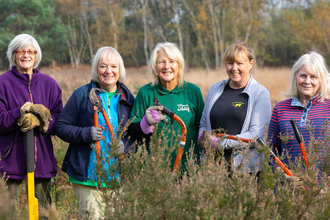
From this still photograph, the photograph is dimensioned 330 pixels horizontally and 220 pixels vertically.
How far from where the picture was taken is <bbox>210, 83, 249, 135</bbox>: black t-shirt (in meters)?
3.06

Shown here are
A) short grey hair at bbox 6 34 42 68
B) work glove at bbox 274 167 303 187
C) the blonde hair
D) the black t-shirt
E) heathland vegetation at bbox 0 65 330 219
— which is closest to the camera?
heathland vegetation at bbox 0 65 330 219

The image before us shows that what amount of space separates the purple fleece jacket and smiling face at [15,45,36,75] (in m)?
0.07

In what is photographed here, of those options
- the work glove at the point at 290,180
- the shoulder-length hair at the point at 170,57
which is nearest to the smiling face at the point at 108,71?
the shoulder-length hair at the point at 170,57

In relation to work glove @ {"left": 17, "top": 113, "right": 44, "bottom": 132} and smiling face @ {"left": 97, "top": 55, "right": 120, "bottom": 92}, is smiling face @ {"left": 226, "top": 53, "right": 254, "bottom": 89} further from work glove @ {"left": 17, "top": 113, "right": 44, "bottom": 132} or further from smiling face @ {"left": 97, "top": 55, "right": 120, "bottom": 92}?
work glove @ {"left": 17, "top": 113, "right": 44, "bottom": 132}

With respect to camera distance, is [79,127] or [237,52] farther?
[237,52]

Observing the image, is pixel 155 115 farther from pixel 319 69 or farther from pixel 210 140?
pixel 319 69

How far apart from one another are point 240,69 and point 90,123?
5.41 ft

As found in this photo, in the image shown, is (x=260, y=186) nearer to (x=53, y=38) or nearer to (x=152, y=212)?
(x=152, y=212)

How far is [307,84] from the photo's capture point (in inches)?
117

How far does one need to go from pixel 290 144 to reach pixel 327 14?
93.7 feet

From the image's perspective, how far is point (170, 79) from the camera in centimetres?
325

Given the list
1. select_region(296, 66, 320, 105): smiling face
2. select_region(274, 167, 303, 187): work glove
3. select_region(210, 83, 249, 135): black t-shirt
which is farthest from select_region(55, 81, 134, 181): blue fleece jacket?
select_region(296, 66, 320, 105): smiling face

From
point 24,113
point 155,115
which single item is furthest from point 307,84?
point 24,113

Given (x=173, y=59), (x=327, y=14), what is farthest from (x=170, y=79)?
(x=327, y=14)
